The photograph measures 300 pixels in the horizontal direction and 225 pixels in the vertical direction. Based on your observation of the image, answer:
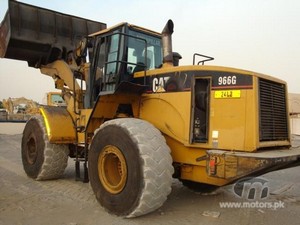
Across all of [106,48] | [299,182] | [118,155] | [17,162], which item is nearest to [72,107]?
[106,48]

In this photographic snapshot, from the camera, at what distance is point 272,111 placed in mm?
5047

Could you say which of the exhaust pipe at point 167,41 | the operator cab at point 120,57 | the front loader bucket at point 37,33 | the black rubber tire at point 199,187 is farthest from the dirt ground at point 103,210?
the front loader bucket at point 37,33

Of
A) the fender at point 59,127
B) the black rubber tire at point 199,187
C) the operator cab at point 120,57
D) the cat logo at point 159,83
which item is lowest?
the black rubber tire at point 199,187

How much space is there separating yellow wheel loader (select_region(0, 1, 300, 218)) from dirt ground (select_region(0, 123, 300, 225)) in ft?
1.01

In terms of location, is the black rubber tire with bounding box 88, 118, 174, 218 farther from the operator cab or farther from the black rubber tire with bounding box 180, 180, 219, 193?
the black rubber tire with bounding box 180, 180, 219, 193

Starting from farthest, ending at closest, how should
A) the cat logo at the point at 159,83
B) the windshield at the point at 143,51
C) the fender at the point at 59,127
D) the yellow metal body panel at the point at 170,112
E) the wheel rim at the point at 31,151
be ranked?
the wheel rim at the point at 31,151 → the fender at the point at 59,127 → the windshield at the point at 143,51 → the cat logo at the point at 159,83 → the yellow metal body panel at the point at 170,112

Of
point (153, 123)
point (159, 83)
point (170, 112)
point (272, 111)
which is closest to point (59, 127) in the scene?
point (153, 123)

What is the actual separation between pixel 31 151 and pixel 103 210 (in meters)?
→ 3.49

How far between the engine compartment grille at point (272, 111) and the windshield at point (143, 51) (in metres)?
2.03

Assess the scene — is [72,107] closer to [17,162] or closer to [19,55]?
[19,55]

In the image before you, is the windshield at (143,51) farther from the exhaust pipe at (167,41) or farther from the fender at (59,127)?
the fender at (59,127)

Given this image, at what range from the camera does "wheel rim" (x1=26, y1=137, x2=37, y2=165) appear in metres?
7.89

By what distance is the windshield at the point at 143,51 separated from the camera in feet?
20.2

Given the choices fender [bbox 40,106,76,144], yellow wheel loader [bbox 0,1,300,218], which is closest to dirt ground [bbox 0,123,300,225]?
yellow wheel loader [bbox 0,1,300,218]
